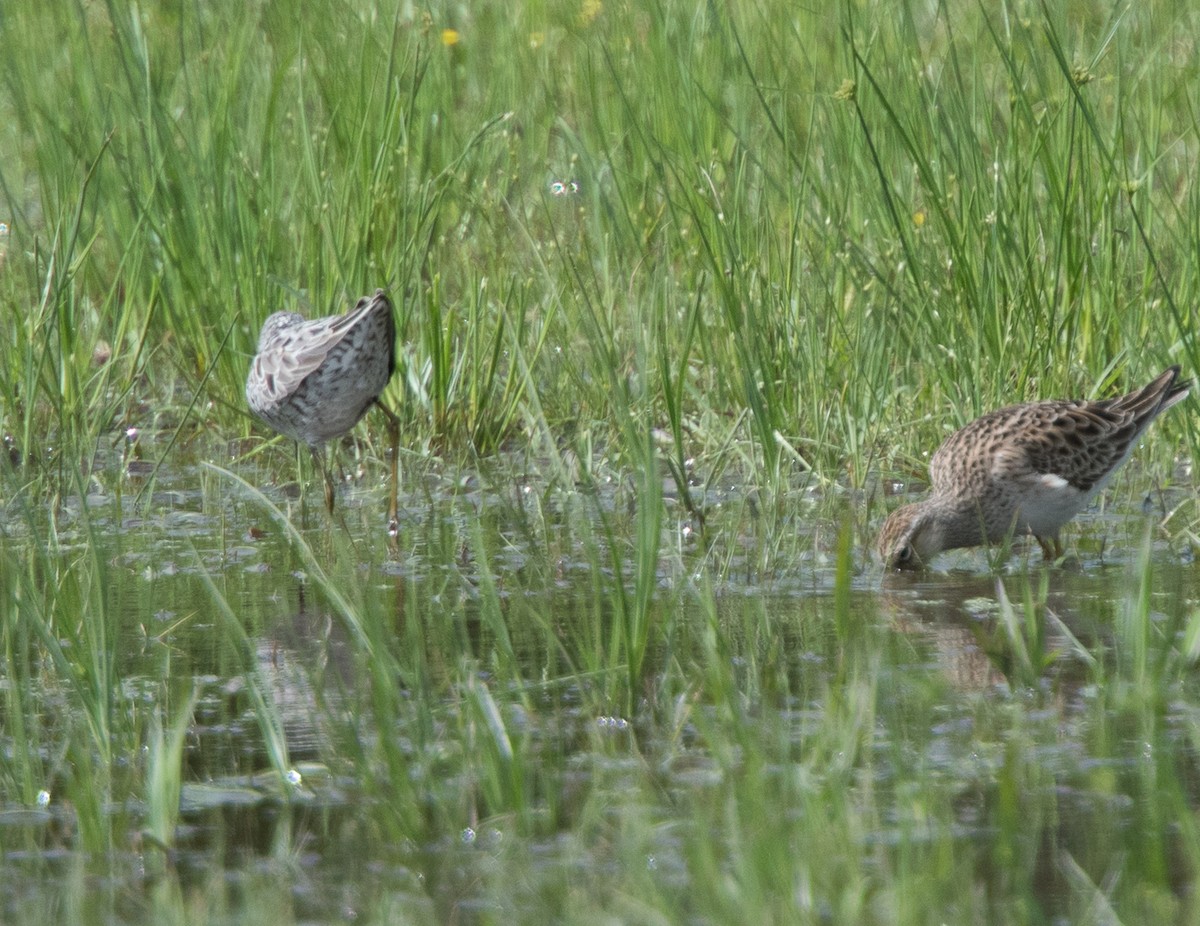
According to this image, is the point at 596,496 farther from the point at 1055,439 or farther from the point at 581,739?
the point at 1055,439

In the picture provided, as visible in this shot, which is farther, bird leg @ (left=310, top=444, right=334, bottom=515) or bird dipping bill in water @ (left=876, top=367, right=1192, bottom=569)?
bird leg @ (left=310, top=444, right=334, bottom=515)

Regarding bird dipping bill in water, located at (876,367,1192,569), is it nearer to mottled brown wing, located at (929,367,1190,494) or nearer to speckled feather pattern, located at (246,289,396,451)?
mottled brown wing, located at (929,367,1190,494)

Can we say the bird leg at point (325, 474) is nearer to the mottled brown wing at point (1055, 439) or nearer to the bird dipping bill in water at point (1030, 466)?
the bird dipping bill in water at point (1030, 466)

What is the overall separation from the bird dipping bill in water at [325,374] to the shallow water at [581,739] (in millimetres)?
1018

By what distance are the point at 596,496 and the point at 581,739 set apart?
876 mm

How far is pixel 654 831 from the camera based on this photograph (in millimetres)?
3613

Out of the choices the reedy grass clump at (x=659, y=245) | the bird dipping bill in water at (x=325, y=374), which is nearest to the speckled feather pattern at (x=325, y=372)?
the bird dipping bill in water at (x=325, y=374)

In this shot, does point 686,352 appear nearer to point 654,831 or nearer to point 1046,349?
point 1046,349

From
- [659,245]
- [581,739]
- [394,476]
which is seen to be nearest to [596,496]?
[581,739]

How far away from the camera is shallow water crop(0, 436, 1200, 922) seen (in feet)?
11.3

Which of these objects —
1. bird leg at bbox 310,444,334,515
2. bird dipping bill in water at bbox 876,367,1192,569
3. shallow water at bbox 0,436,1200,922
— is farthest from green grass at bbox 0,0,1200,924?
bird dipping bill in water at bbox 876,367,1192,569

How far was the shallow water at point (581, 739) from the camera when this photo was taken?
344 cm

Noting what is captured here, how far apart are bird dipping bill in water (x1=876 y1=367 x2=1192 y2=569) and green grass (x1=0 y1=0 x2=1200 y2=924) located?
10.6 inches

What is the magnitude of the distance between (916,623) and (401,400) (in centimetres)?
298
